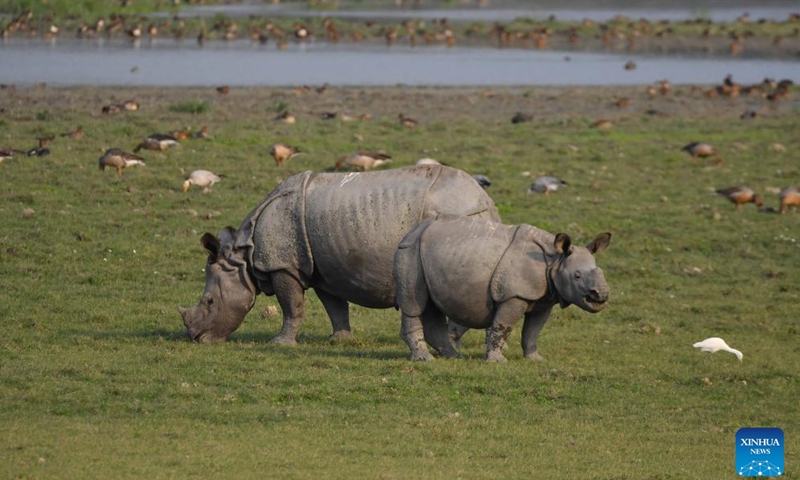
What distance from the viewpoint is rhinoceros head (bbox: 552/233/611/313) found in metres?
10.9

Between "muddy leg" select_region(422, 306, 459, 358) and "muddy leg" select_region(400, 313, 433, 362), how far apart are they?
17 cm

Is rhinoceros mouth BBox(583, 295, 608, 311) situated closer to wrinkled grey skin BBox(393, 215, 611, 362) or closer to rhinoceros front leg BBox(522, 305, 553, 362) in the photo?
wrinkled grey skin BBox(393, 215, 611, 362)

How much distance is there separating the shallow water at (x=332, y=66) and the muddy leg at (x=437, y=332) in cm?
2312

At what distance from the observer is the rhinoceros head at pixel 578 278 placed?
10.9m

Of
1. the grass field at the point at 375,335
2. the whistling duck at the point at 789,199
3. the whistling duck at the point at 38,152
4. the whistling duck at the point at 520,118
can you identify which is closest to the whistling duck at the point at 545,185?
the grass field at the point at 375,335

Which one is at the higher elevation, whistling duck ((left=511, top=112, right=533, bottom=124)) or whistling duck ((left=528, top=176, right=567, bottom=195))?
whistling duck ((left=528, top=176, right=567, bottom=195))

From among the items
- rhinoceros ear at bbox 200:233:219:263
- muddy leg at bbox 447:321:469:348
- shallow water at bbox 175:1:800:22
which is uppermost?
rhinoceros ear at bbox 200:233:219:263

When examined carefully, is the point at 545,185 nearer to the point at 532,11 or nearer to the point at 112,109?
the point at 112,109

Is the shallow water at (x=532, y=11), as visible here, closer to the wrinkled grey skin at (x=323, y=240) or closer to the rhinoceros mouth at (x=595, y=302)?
the wrinkled grey skin at (x=323, y=240)

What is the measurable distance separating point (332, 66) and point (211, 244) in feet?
101

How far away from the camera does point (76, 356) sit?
37.4ft

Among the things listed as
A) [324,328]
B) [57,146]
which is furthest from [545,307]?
[57,146]

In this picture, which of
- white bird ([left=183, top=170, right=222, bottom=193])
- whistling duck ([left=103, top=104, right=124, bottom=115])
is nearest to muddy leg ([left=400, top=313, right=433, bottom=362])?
white bird ([left=183, top=170, right=222, bottom=193])

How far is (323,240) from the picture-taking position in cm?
1198
